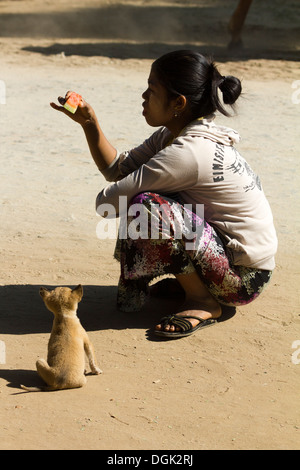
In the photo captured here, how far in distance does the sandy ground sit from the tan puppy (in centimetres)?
6

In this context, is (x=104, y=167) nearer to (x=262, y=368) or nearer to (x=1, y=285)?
(x=1, y=285)

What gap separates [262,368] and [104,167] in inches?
53.5

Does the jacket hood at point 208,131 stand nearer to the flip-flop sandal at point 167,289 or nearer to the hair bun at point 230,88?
the hair bun at point 230,88

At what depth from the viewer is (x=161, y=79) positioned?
3518 millimetres

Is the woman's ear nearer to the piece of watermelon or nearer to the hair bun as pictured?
the hair bun

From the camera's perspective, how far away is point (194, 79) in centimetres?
346

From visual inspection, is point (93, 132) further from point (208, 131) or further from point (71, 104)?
point (208, 131)

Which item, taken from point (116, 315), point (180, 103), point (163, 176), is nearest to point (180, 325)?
point (116, 315)

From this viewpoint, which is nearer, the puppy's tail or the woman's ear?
the puppy's tail

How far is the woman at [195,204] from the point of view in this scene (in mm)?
3443

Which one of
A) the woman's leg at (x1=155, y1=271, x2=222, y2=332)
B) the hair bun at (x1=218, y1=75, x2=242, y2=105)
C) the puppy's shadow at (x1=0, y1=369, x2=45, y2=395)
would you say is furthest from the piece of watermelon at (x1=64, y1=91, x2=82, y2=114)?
the puppy's shadow at (x1=0, y1=369, x2=45, y2=395)

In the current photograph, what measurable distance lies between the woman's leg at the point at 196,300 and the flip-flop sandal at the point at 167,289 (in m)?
0.27

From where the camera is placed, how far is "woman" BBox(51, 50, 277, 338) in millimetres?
3443

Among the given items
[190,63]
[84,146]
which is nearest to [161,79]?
[190,63]
